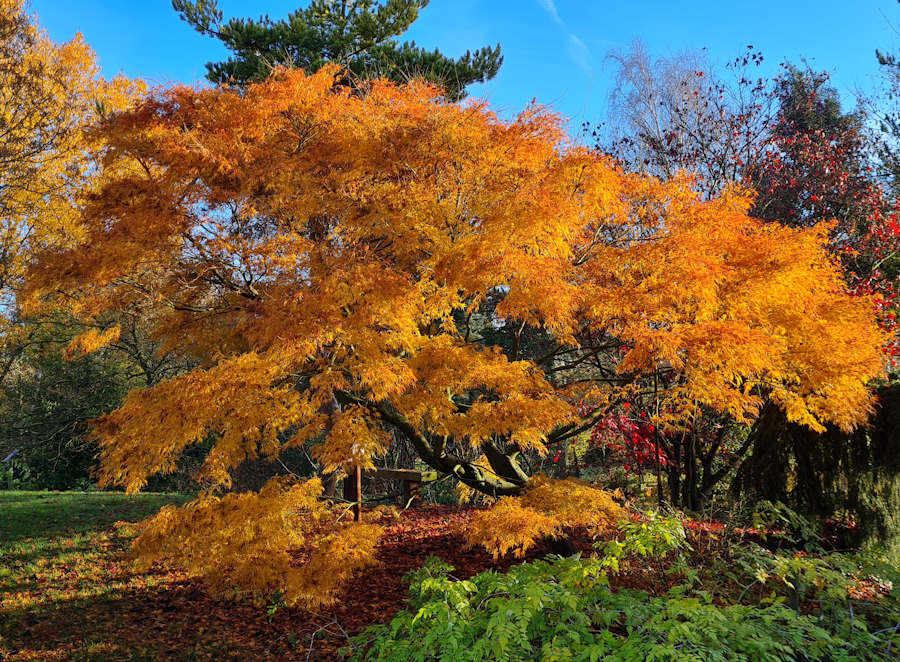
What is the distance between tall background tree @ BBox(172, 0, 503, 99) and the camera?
11492 millimetres

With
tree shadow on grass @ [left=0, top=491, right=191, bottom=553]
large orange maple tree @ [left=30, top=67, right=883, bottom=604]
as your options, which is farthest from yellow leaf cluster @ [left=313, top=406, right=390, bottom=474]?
tree shadow on grass @ [left=0, top=491, right=191, bottom=553]

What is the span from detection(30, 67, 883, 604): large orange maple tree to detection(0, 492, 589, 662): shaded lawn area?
60cm

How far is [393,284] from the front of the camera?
17.1ft

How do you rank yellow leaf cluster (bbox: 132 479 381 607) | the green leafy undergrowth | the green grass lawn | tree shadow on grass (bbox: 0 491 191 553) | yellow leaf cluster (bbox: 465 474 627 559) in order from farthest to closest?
tree shadow on grass (bbox: 0 491 191 553) < the green grass lawn < yellow leaf cluster (bbox: 132 479 381 607) < yellow leaf cluster (bbox: 465 474 627 559) < the green leafy undergrowth

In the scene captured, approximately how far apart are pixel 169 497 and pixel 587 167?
1182 cm

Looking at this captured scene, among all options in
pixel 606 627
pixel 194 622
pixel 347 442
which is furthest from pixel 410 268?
pixel 194 622

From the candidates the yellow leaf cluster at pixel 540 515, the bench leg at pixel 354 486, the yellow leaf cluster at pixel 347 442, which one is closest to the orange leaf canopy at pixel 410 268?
the yellow leaf cluster at pixel 347 442

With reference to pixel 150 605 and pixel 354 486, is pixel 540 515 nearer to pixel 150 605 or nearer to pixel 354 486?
pixel 354 486

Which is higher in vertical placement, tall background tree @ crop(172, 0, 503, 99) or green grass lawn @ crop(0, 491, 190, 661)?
tall background tree @ crop(172, 0, 503, 99)

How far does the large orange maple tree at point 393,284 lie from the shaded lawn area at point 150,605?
0.60 metres

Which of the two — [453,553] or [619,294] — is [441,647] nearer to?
[619,294]

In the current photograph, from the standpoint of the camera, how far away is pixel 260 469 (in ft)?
46.2

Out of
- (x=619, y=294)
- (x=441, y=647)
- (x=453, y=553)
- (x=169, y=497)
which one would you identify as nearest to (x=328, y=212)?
(x=619, y=294)

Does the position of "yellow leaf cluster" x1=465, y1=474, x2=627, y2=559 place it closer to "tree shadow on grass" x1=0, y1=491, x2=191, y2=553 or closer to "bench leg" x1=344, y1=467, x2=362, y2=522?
"bench leg" x1=344, y1=467, x2=362, y2=522
